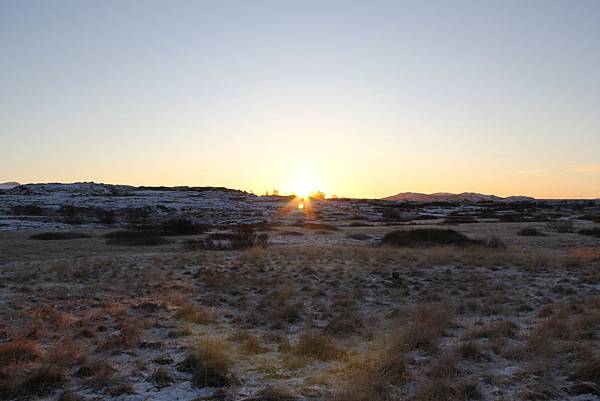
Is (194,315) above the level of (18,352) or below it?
below

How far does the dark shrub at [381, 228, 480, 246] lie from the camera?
104ft

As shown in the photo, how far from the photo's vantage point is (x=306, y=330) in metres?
11.9

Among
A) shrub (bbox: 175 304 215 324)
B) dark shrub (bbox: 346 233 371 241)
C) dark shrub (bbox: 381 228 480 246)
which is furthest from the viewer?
dark shrub (bbox: 346 233 371 241)

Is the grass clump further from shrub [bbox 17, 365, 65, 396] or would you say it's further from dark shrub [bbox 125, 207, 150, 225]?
dark shrub [bbox 125, 207, 150, 225]

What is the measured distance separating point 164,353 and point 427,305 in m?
7.02

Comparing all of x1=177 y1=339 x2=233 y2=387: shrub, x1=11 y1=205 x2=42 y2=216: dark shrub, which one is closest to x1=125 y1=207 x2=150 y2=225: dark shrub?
x1=11 y1=205 x2=42 y2=216: dark shrub

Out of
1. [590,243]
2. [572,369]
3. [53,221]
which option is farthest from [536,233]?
[53,221]

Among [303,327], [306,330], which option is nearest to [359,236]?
[303,327]

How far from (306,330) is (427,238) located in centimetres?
2316

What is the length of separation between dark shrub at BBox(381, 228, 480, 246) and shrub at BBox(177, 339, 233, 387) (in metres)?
23.5

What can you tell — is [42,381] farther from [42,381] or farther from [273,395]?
[273,395]

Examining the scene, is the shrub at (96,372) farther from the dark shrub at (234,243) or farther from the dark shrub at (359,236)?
the dark shrub at (359,236)

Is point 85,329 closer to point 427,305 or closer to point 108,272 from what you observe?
point 427,305

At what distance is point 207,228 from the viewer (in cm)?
4731
